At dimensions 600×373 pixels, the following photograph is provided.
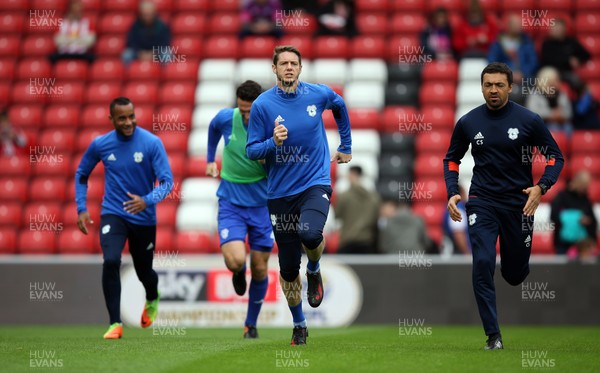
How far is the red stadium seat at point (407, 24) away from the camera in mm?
22391

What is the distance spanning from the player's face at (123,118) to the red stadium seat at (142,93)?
9.40 meters

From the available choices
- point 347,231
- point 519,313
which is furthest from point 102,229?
point 519,313

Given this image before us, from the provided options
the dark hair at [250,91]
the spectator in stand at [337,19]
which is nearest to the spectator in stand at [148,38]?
the spectator in stand at [337,19]

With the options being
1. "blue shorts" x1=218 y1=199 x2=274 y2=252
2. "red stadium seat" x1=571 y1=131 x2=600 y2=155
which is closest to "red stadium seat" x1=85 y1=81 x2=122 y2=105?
"red stadium seat" x1=571 y1=131 x2=600 y2=155

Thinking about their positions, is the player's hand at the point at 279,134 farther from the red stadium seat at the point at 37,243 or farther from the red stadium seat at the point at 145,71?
the red stadium seat at the point at 145,71

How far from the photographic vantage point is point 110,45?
23.4 metres

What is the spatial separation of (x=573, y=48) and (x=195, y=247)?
8.27 metres

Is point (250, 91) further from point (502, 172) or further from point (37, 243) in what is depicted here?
point (37, 243)

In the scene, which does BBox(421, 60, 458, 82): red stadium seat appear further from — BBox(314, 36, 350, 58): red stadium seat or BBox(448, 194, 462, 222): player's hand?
BBox(448, 194, 462, 222): player's hand

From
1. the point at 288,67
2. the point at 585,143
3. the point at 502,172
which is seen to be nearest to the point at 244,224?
the point at 288,67

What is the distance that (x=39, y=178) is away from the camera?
2080cm

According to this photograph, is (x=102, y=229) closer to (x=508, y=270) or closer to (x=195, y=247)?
(x=508, y=270)

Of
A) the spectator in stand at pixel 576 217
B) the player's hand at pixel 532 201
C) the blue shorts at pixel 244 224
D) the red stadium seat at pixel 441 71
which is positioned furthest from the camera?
the red stadium seat at pixel 441 71

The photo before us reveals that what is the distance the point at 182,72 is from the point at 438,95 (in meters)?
5.39
